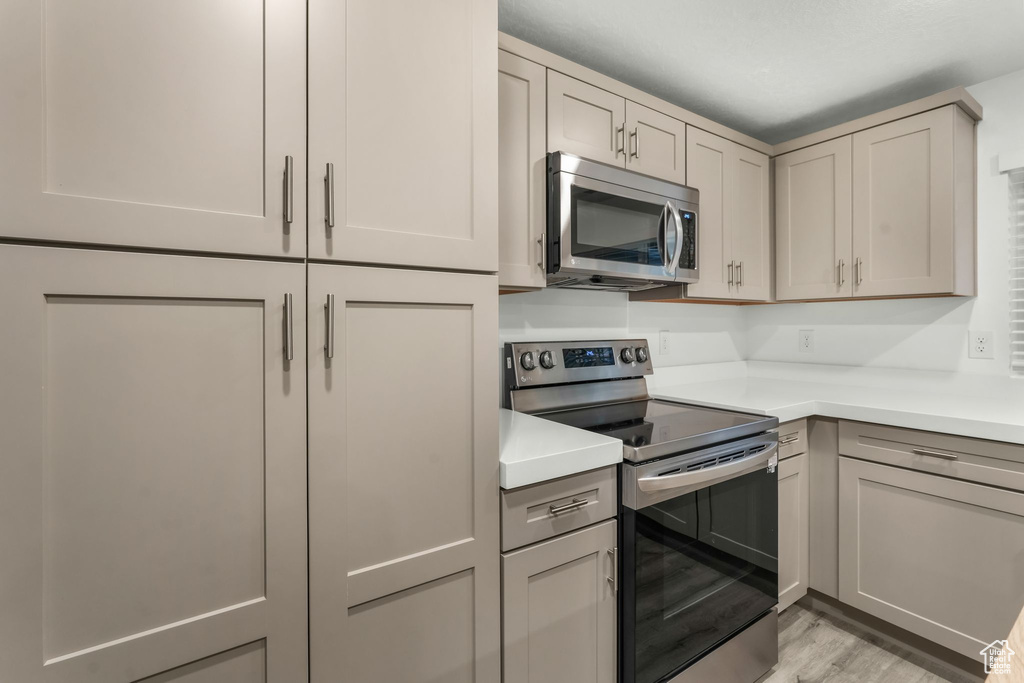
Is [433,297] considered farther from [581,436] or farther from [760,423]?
[760,423]

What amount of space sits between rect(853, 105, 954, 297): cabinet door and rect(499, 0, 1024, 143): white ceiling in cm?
24

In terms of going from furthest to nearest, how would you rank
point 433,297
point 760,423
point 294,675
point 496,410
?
1. point 760,423
2. point 496,410
3. point 433,297
4. point 294,675

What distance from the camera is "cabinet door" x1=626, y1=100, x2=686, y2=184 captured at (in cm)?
192

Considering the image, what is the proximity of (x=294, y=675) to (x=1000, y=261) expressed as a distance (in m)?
3.00

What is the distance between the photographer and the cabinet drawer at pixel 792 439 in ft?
6.56

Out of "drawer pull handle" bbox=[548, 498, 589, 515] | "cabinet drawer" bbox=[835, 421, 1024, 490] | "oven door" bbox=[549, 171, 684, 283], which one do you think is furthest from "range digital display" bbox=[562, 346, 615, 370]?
"cabinet drawer" bbox=[835, 421, 1024, 490]

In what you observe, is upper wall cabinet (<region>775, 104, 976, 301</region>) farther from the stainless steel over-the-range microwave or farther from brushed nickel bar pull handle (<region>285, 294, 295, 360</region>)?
brushed nickel bar pull handle (<region>285, 294, 295, 360</region>)

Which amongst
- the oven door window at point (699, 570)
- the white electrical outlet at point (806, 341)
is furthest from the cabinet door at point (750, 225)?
Result: the oven door window at point (699, 570)

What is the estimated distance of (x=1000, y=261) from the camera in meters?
2.08

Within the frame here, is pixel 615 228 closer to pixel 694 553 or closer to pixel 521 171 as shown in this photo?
pixel 521 171

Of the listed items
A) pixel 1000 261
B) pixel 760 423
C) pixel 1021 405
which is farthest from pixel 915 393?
pixel 760 423

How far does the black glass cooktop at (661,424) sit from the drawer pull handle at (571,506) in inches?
7.4

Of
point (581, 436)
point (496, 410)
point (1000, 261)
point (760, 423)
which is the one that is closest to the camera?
point (496, 410)

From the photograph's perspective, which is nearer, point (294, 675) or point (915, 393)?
point (294, 675)
